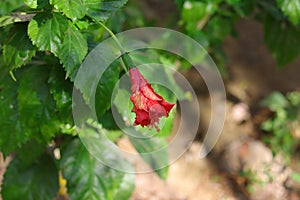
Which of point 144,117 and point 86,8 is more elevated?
point 86,8

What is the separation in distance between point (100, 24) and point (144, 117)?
9.8 inches

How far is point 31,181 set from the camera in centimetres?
140

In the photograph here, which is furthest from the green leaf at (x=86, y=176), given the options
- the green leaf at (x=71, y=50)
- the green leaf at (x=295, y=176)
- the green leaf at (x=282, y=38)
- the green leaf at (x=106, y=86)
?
the green leaf at (x=295, y=176)

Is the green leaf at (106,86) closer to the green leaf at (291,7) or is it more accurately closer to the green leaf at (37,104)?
the green leaf at (37,104)

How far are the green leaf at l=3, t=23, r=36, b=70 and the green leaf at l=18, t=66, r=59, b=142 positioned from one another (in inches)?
4.7

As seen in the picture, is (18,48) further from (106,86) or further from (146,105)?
(146,105)

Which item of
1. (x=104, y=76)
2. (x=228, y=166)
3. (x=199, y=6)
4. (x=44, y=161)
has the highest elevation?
(x=104, y=76)

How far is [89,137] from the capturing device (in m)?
1.30

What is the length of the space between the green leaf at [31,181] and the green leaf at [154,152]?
281mm

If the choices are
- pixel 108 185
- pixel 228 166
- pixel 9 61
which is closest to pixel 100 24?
pixel 9 61

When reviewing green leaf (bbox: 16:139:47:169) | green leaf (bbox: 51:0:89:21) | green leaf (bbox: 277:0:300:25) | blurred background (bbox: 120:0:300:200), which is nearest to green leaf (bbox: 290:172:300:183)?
blurred background (bbox: 120:0:300:200)

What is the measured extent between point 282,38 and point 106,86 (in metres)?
0.96

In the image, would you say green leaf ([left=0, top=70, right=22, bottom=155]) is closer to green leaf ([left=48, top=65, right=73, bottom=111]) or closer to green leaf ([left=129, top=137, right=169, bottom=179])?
green leaf ([left=48, top=65, right=73, bottom=111])

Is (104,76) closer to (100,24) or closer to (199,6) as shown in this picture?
(100,24)
